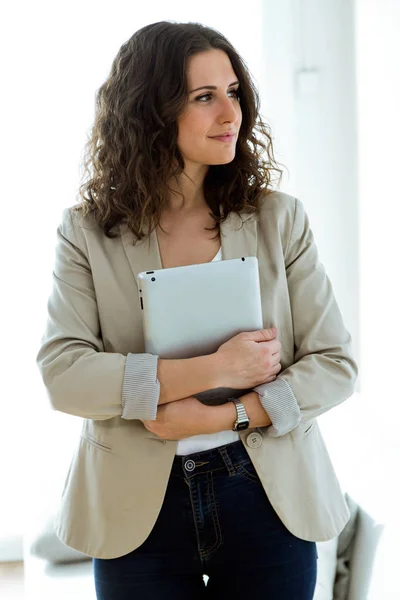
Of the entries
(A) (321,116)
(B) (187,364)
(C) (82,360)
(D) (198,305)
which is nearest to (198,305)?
(D) (198,305)

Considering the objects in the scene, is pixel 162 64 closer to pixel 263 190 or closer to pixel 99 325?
pixel 263 190

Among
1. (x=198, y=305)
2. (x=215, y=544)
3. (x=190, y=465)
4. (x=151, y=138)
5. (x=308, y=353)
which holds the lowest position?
(x=215, y=544)

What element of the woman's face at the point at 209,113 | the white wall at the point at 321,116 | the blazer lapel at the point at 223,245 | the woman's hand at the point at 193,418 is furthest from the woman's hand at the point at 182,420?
the white wall at the point at 321,116

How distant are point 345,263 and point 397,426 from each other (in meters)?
1.09

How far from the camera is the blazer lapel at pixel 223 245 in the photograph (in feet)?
4.31

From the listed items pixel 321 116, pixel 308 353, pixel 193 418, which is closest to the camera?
pixel 193 418

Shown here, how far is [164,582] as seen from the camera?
1.23 meters

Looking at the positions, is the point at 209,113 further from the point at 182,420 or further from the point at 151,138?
the point at 182,420

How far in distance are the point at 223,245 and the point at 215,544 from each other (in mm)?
520

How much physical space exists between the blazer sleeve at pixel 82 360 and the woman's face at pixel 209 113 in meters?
0.27

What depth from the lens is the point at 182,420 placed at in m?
1.19

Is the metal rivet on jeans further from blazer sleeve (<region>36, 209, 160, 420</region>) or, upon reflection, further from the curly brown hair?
the curly brown hair

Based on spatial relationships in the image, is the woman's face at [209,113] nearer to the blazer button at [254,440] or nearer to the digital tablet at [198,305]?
the digital tablet at [198,305]

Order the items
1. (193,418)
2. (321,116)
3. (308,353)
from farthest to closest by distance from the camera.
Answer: (321,116) < (308,353) < (193,418)
